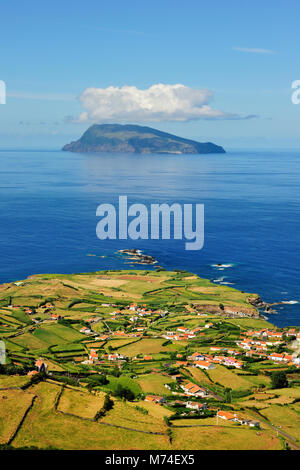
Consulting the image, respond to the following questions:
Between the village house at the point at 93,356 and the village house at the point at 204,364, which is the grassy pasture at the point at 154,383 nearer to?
the village house at the point at 204,364

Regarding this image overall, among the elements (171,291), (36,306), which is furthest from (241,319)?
(36,306)

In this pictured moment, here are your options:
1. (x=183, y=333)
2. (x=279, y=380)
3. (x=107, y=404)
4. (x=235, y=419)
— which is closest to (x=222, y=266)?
(x=183, y=333)

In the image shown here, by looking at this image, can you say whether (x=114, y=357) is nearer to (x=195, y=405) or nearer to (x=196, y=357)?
(x=196, y=357)

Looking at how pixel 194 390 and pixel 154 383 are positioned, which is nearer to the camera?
pixel 194 390

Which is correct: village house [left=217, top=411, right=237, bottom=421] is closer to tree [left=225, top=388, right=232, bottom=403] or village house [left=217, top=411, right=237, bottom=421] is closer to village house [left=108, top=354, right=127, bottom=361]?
tree [left=225, top=388, right=232, bottom=403]

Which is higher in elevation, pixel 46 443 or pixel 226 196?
pixel 226 196

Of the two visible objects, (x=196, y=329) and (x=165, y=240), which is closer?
(x=196, y=329)

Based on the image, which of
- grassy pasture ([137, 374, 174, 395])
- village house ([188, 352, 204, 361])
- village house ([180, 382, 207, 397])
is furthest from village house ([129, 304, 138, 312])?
village house ([180, 382, 207, 397])

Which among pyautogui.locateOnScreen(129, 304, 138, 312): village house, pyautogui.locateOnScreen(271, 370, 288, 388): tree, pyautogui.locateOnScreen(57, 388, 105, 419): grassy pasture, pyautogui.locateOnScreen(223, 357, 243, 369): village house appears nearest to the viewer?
pyautogui.locateOnScreen(57, 388, 105, 419): grassy pasture

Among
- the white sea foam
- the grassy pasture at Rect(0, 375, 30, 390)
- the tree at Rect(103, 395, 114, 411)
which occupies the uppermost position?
the white sea foam
